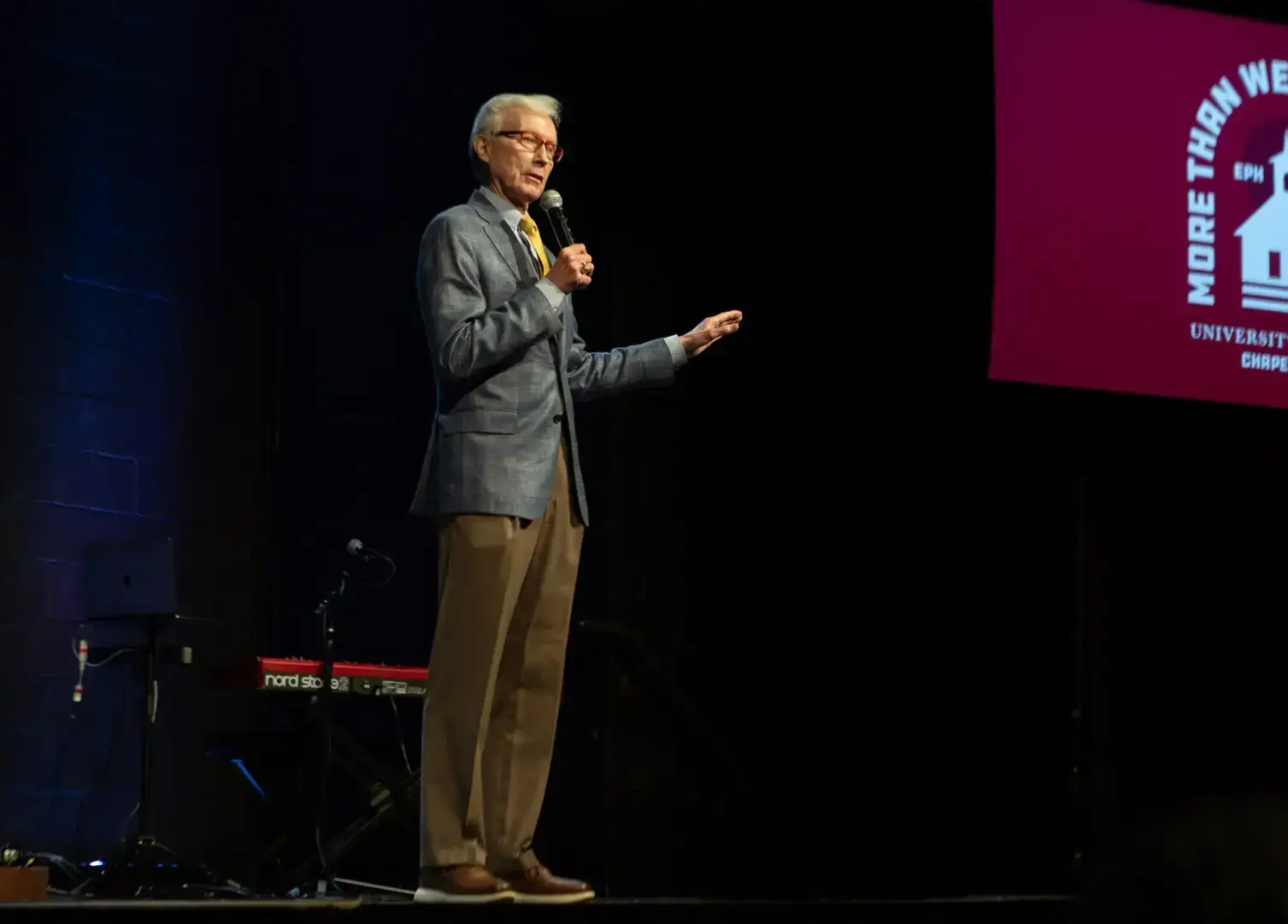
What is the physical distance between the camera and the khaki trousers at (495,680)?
281cm

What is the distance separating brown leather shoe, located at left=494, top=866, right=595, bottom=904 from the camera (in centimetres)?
287

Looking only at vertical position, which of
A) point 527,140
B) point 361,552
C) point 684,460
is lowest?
point 361,552

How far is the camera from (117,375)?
4914 millimetres

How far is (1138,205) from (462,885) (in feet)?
9.90

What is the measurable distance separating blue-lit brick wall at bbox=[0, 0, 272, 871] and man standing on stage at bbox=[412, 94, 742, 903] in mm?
2100

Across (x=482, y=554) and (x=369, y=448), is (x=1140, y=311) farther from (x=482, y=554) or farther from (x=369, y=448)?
(x=482, y=554)

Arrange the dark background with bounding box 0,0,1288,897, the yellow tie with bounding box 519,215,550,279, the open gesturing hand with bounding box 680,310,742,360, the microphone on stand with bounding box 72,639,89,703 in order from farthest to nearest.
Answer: the microphone on stand with bounding box 72,639,89,703
the dark background with bounding box 0,0,1288,897
the open gesturing hand with bounding box 680,310,742,360
the yellow tie with bounding box 519,215,550,279

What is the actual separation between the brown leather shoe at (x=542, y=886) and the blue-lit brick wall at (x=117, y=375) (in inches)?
84.5

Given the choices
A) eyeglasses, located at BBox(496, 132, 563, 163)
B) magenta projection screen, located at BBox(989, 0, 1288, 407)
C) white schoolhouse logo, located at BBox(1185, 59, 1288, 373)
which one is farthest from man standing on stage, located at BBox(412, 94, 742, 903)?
white schoolhouse logo, located at BBox(1185, 59, 1288, 373)

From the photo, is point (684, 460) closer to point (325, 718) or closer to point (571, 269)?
point (325, 718)

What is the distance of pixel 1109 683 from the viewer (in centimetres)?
418

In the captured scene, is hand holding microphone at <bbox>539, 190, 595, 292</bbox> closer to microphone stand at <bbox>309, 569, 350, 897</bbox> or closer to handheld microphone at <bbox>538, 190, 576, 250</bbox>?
handheld microphone at <bbox>538, 190, 576, 250</bbox>

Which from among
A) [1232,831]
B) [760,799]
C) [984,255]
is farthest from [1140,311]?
[1232,831]

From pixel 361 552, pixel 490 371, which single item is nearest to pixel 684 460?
pixel 361 552
